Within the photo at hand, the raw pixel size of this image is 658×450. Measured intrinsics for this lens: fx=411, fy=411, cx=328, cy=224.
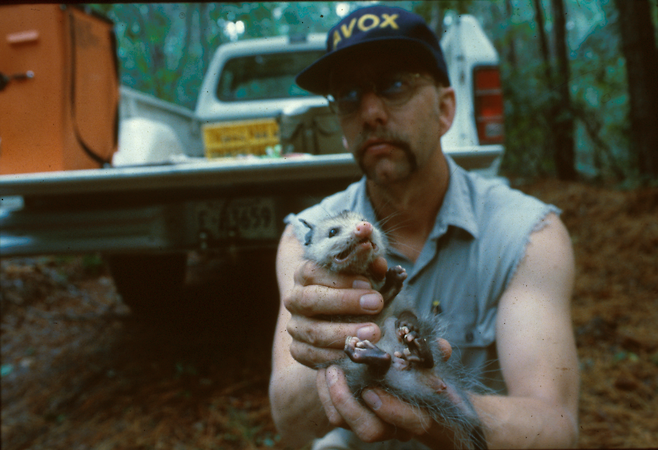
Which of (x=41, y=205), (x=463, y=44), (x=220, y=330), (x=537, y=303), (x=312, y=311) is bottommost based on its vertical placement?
(x=220, y=330)

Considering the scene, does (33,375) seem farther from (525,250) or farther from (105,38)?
(525,250)

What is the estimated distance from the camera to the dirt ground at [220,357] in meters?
2.47

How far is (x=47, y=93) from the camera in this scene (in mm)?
1425

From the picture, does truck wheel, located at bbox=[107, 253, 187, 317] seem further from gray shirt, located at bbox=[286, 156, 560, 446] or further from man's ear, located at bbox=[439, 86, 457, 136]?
man's ear, located at bbox=[439, 86, 457, 136]

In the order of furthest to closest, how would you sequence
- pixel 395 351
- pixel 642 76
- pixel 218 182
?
pixel 642 76
pixel 218 182
pixel 395 351

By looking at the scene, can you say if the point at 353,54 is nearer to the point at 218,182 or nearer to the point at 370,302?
the point at 218,182

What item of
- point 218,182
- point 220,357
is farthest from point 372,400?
point 220,357

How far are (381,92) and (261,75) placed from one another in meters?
4.57

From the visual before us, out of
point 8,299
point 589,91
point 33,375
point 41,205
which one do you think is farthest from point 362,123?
point 589,91

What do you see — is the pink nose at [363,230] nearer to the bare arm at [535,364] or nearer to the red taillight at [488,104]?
Result: the bare arm at [535,364]

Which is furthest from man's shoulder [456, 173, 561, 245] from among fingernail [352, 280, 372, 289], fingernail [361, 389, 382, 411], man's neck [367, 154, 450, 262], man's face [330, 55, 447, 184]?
fingernail [361, 389, 382, 411]

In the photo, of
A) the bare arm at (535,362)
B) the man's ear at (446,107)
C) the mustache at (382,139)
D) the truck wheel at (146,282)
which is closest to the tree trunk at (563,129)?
the man's ear at (446,107)

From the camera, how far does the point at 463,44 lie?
104 inches

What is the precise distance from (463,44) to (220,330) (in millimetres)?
2710
